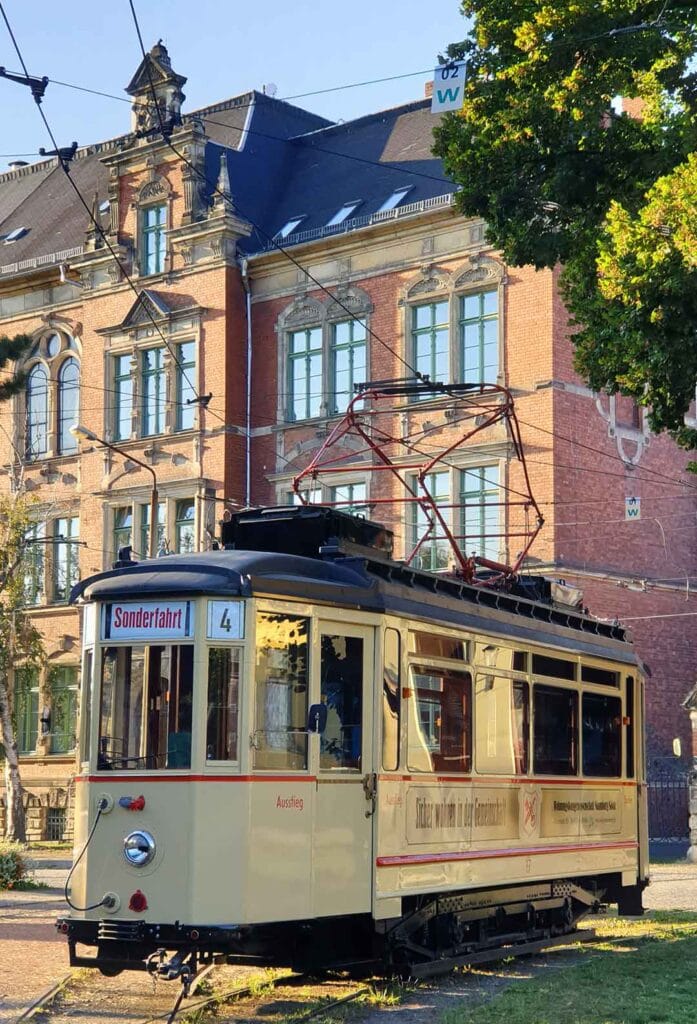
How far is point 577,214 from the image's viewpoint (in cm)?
1739

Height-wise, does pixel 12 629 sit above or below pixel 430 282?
below

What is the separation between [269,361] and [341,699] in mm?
26851

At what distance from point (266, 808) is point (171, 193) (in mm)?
30476

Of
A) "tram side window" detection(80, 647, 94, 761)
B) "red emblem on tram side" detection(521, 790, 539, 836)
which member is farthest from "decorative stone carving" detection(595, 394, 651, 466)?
"tram side window" detection(80, 647, 94, 761)

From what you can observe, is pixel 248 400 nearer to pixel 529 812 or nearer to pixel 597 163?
pixel 597 163

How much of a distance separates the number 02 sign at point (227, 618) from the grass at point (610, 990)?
9.18 feet

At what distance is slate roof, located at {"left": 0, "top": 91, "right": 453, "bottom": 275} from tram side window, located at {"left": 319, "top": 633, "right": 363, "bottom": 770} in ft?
81.7

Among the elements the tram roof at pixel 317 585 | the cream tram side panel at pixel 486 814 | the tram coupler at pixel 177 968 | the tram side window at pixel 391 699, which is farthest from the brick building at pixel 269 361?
the tram coupler at pixel 177 968

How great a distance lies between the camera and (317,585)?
454 inches

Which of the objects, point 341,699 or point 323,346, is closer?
point 341,699

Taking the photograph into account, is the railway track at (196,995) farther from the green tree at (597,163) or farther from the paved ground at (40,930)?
the green tree at (597,163)

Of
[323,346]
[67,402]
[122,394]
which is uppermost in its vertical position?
[323,346]

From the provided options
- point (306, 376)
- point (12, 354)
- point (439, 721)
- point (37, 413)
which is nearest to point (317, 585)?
point (439, 721)

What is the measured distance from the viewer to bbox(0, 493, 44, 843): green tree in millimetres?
33781
